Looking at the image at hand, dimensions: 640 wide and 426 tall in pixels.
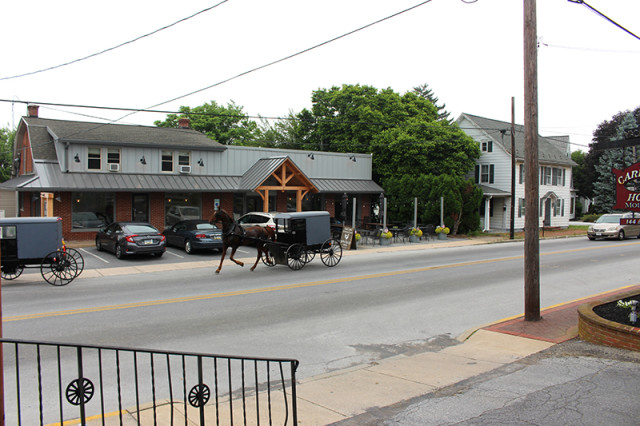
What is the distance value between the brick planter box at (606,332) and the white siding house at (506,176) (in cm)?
2988

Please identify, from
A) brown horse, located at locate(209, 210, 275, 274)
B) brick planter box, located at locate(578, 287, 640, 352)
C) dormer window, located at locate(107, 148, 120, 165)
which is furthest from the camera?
dormer window, located at locate(107, 148, 120, 165)

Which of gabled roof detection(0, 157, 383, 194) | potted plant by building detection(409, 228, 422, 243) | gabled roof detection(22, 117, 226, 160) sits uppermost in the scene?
gabled roof detection(22, 117, 226, 160)

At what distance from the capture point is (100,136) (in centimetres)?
2662

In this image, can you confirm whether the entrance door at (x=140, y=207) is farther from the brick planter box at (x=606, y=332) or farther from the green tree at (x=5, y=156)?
the green tree at (x=5, y=156)

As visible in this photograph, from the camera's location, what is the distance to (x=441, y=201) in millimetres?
31656

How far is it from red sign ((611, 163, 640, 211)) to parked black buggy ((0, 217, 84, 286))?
13.9 meters

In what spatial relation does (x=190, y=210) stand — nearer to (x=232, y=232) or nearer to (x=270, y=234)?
(x=270, y=234)

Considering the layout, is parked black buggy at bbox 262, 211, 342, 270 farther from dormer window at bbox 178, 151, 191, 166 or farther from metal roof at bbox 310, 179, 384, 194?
metal roof at bbox 310, 179, 384, 194

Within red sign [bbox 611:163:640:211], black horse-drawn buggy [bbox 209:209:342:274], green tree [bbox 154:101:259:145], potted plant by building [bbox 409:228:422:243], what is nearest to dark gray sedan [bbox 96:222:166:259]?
black horse-drawn buggy [bbox 209:209:342:274]

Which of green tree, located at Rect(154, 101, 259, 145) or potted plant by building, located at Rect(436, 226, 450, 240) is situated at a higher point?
green tree, located at Rect(154, 101, 259, 145)

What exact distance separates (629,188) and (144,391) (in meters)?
9.52

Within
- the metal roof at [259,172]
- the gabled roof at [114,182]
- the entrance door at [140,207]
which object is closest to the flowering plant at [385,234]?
the metal roof at [259,172]

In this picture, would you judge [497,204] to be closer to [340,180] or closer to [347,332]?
[340,180]

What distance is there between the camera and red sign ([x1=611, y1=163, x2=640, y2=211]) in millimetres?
9883
